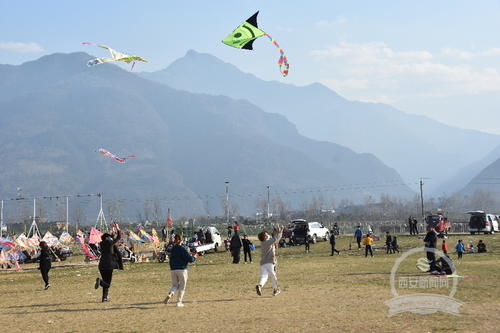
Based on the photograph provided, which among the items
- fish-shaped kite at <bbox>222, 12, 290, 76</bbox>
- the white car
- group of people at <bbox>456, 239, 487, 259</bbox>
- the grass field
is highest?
fish-shaped kite at <bbox>222, 12, 290, 76</bbox>

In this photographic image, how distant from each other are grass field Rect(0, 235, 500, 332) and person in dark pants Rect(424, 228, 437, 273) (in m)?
0.74

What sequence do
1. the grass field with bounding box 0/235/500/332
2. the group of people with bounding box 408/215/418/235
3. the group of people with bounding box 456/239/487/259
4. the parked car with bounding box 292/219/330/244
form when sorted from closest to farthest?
the grass field with bounding box 0/235/500/332
the group of people with bounding box 456/239/487/259
the parked car with bounding box 292/219/330/244
the group of people with bounding box 408/215/418/235

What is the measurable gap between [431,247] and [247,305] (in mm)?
7904

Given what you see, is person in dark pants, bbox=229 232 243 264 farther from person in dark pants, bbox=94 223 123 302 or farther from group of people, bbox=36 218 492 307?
person in dark pants, bbox=94 223 123 302

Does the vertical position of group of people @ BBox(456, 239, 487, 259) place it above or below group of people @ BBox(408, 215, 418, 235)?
below

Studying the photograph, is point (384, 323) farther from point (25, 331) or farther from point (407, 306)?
point (25, 331)

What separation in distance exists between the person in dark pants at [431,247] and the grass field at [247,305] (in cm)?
74

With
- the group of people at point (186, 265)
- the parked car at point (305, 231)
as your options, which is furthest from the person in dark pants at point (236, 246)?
the parked car at point (305, 231)

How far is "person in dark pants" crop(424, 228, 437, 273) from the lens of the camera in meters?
20.3

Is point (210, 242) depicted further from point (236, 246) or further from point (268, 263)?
point (268, 263)

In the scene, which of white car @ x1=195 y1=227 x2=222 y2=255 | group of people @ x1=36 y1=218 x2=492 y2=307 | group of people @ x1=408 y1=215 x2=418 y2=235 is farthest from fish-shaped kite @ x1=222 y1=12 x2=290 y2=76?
group of people @ x1=408 y1=215 x2=418 y2=235

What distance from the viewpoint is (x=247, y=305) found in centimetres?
1525

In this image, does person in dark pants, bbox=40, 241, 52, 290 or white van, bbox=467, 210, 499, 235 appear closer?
person in dark pants, bbox=40, 241, 52, 290

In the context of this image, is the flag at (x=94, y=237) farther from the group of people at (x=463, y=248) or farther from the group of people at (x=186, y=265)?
the group of people at (x=186, y=265)
